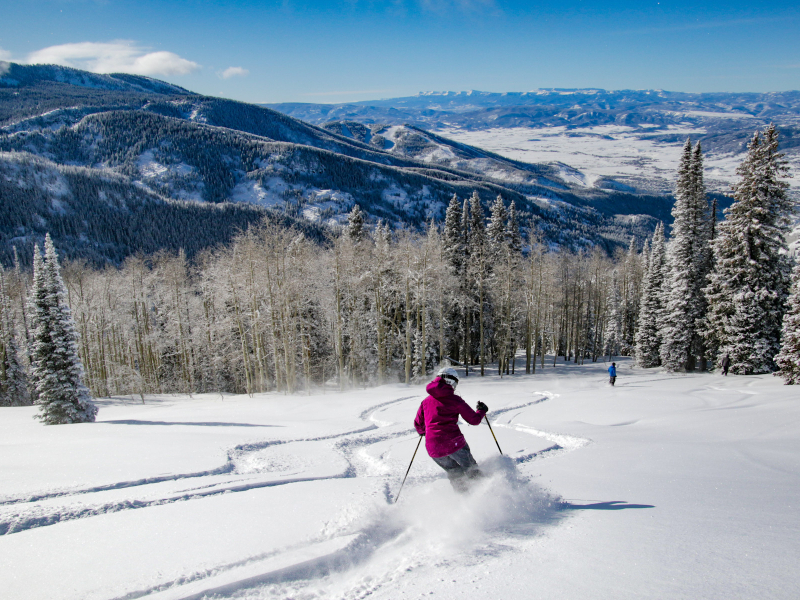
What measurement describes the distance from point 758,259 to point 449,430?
92.4ft

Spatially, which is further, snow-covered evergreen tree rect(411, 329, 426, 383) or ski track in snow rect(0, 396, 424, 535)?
snow-covered evergreen tree rect(411, 329, 426, 383)

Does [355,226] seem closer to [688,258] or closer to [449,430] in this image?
[688,258]

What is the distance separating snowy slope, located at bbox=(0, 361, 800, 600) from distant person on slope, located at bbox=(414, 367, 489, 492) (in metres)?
0.39

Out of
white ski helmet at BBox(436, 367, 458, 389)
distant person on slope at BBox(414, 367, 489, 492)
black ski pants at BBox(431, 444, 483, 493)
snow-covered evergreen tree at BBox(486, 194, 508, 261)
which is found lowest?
black ski pants at BBox(431, 444, 483, 493)

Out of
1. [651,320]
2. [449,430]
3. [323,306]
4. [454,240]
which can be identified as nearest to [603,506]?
[449,430]

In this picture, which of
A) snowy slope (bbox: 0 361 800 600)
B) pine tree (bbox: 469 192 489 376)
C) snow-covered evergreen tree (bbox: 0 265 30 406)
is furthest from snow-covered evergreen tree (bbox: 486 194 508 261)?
snow-covered evergreen tree (bbox: 0 265 30 406)

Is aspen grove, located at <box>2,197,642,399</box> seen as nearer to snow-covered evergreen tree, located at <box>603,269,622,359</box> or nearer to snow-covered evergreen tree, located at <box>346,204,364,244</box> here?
snow-covered evergreen tree, located at <box>346,204,364,244</box>

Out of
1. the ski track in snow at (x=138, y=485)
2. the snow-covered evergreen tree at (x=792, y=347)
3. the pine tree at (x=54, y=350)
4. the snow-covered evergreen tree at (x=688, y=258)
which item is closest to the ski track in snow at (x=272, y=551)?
the ski track in snow at (x=138, y=485)

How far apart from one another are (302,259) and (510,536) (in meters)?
25.6

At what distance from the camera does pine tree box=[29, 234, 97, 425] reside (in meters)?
20.1

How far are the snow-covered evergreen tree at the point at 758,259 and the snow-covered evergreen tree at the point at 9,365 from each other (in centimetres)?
5547

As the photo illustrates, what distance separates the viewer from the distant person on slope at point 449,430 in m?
6.29

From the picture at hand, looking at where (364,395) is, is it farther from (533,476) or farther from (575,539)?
(575,539)

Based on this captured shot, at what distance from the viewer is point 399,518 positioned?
561 cm
